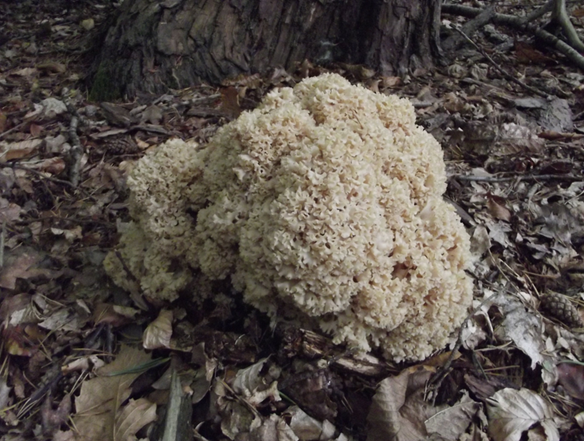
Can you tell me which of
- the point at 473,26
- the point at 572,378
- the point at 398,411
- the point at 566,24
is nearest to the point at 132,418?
the point at 398,411

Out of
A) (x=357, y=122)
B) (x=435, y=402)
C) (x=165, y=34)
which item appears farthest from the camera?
→ (x=165, y=34)

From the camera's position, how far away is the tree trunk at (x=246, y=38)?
5094mm

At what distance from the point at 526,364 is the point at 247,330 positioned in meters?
1.81

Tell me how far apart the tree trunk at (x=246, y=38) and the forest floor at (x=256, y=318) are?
0.24 meters

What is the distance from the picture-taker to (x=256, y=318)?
290 centimetres

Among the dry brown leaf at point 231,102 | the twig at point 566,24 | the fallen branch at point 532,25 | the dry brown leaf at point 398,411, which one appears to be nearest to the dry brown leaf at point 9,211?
the dry brown leaf at point 231,102

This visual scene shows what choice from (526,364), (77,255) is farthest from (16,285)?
(526,364)

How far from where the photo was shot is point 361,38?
17.4 ft

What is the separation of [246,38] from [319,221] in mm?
3532

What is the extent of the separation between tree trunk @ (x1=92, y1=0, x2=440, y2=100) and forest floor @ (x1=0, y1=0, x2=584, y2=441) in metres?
0.24

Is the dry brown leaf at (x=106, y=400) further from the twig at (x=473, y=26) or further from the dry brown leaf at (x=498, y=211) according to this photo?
the twig at (x=473, y=26)

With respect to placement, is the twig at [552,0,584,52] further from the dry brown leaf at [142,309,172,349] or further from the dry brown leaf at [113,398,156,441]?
the dry brown leaf at [113,398,156,441]

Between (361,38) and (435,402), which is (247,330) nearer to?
(435,402)

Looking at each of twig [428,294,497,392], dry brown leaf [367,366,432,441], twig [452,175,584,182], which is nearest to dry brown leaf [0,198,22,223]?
dry brown leaf [367,366,432,441]
